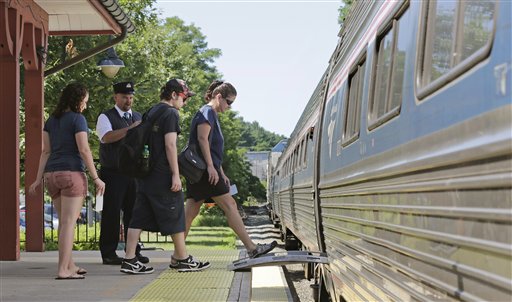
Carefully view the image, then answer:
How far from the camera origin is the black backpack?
853 cm

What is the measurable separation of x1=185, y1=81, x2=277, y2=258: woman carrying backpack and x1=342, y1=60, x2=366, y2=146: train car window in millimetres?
2388

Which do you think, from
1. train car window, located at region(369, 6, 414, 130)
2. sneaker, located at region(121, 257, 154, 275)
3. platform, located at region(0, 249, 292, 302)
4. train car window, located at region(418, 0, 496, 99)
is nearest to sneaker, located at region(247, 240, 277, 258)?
platform, located at region(0, 249, 292, 302)

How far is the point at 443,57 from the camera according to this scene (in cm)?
317

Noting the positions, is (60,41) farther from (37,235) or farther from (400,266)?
(400,266)

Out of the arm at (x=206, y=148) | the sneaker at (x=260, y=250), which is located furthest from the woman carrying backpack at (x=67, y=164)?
the sneaker at (x=260, y=250)

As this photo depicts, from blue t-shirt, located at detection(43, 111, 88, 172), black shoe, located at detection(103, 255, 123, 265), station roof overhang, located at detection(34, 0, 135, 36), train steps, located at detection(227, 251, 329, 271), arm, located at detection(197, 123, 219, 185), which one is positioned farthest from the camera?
station roof overhang, located at detection(34, 0, 135, 36)

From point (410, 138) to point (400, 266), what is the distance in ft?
1.87

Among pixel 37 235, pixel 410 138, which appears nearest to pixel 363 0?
pixel 410 138

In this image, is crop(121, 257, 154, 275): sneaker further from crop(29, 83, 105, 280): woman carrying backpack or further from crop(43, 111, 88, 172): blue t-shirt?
crop(43, 111, 88, 172): blue t-shirt

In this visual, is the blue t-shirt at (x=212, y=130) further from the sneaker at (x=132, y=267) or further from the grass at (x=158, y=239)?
the grass at (x=158, y=239)

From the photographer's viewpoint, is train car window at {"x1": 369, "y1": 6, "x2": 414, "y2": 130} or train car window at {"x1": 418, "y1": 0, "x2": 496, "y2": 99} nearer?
train car window at {"x1": 418, "y1": 0, "x2": 496, "y2": 99}

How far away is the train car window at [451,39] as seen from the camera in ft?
8.78

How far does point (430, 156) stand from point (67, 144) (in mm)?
5661

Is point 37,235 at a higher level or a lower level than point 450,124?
lower
